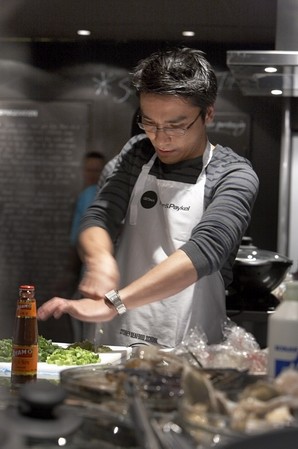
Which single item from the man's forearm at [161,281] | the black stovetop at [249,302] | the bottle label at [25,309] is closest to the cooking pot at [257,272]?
the black stovetop at [249,302]

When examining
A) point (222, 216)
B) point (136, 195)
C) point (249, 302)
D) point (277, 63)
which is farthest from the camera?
point (249, 302)

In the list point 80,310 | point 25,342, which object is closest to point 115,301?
point 80,310

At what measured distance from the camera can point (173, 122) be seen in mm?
2543

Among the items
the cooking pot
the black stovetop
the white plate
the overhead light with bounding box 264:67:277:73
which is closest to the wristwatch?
the white plate

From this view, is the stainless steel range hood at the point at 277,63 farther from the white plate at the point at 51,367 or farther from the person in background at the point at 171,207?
the white plate at the point at 51,367

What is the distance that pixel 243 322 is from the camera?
362 cm

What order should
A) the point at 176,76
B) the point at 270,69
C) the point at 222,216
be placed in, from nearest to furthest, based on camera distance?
the point at 222,216, the point at 176,76, the point at 270,69

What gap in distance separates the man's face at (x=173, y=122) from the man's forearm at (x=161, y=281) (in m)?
0.42

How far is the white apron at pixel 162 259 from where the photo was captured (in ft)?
8.61

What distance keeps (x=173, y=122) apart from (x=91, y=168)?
3158 mm

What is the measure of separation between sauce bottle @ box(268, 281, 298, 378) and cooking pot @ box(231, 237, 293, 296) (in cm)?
218

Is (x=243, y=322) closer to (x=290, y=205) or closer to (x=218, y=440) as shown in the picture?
(x=290, y=205)

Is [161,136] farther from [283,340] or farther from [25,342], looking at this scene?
[283,340]

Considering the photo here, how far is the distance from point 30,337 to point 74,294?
145 inches
